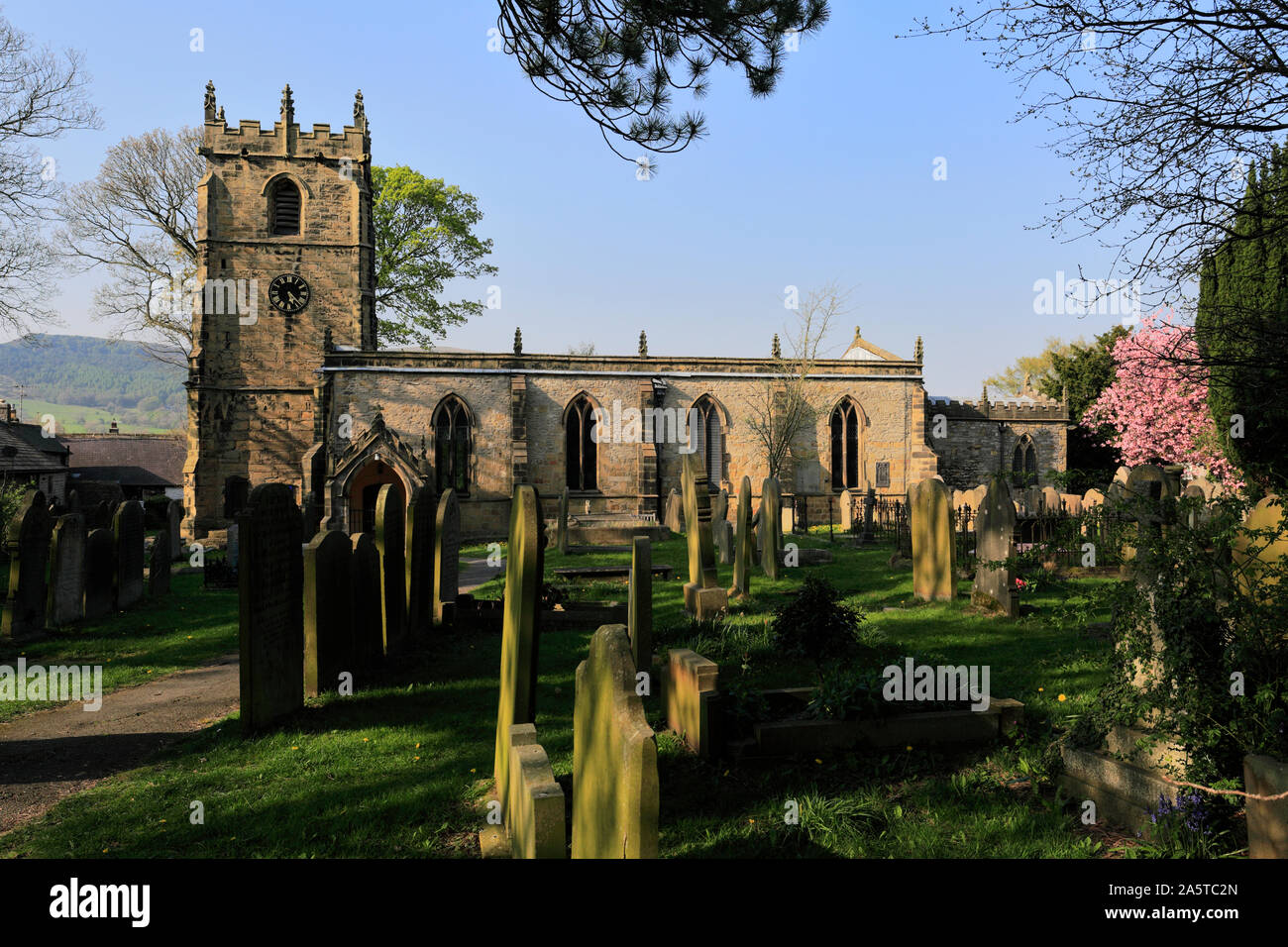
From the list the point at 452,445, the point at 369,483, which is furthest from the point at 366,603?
the point at 452,445

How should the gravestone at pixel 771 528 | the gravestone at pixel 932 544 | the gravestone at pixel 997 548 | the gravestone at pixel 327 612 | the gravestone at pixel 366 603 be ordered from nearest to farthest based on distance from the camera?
the gravestone at pixel 327 612, the gravestone at pixel 366 603, the gravestone at pixel 997 548, the gravestone at pixel 932 544, the gravestone at pixel 771 528

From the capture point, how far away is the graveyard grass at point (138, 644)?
28.1ft

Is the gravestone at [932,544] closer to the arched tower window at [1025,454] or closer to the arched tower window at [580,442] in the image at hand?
the arched tower window at [580,442]

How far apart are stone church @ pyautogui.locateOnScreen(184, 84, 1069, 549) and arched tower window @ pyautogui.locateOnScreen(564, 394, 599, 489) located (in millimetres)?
59

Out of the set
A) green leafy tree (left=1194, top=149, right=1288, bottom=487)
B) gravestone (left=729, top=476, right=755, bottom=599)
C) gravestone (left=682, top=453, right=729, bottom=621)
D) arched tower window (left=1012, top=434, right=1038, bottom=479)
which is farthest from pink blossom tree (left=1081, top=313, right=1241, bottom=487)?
gravestone (left=682, top=453, right=729, bottom=621)

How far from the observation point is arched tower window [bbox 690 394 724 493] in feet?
86.9

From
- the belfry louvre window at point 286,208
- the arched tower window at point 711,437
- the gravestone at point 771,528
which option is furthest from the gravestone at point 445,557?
the belfry louvre window at point 286,208

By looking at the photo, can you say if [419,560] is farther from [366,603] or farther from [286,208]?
[286,208]

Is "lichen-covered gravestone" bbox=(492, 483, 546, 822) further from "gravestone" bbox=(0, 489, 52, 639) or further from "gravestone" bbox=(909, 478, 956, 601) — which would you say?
"gravestone" bbox=(0, 489, 52, 639)

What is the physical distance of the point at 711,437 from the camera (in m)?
26.7

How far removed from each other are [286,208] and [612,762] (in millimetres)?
28769

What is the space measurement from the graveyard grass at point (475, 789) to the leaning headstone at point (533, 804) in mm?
791
